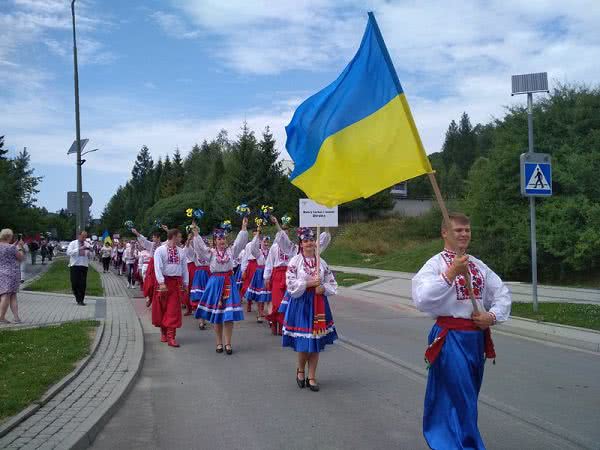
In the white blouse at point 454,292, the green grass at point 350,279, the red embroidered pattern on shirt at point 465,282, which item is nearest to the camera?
the white blouse at point 454,292

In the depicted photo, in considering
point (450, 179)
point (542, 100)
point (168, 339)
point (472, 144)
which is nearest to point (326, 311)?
point (168, 339)

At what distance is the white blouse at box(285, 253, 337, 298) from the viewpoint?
7551mm

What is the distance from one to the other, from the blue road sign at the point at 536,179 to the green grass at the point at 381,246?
18440 mm

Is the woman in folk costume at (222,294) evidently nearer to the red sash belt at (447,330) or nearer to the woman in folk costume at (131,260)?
the red sash belt at (447,330)

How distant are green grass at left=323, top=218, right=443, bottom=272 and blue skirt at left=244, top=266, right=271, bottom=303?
59.9ft

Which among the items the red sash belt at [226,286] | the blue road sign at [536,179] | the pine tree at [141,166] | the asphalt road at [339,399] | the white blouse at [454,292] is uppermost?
the pine tree at [141,166]

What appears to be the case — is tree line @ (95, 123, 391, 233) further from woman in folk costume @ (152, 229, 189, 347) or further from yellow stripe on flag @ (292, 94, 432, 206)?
yellow stripe on flag @ (292, 94, 432, 206)

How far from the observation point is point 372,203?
1961 inches

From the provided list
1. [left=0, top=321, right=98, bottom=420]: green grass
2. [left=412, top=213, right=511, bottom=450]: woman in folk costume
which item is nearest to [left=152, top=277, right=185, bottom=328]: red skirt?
[left=0, top=321, right=98, bottom=420]: green grass

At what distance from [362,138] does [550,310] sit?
10.4 metres

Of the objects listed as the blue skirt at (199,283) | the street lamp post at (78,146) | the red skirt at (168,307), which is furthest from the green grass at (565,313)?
the street lamp post at (78,146)

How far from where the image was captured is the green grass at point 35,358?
637 cm

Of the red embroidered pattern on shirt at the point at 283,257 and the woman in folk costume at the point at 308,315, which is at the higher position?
the red embroidered pattern on shirt at the point at 283,257

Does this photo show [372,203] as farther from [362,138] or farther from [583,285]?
[362,138]
